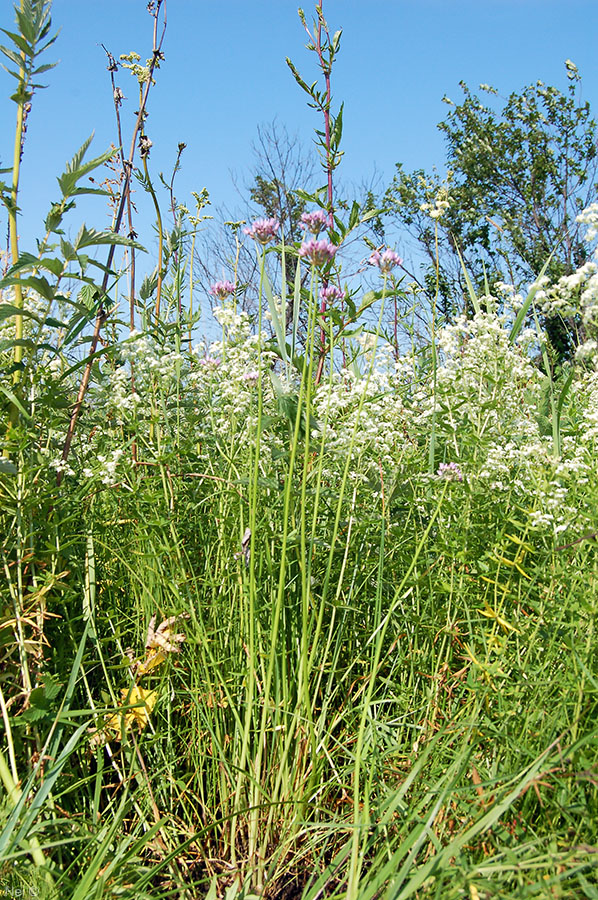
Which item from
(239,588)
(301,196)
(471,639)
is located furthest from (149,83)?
(471,639)

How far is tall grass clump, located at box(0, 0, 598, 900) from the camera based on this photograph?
1189 millimetres

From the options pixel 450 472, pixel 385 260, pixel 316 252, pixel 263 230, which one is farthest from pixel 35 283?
pixel 450 472

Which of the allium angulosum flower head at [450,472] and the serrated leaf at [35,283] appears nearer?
the serrated leaf at [35,283]

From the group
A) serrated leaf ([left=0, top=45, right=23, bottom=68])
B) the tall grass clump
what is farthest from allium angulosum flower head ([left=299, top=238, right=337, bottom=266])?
serrated leaf ([left=0, top=45, right=23, bottom=68])

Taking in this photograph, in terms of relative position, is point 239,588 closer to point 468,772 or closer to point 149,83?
point 468,772

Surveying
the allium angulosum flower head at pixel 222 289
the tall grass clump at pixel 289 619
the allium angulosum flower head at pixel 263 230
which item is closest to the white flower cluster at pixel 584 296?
the tall grass clump at pixel 289 619

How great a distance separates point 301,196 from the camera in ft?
5.69

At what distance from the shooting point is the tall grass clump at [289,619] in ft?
3.90

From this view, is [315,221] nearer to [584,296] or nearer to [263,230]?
[263,230]

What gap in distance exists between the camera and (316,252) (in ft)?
4.74

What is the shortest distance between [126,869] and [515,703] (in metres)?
0.81

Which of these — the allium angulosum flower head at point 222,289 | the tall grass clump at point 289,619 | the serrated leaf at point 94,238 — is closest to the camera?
the tall grass clump at point 289,619

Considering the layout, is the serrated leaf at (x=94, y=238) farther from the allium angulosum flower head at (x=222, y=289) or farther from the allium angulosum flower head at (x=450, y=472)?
the allium angulosum flower head at (x=450, y=472)

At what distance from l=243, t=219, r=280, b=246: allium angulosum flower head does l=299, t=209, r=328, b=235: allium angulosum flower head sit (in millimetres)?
71
